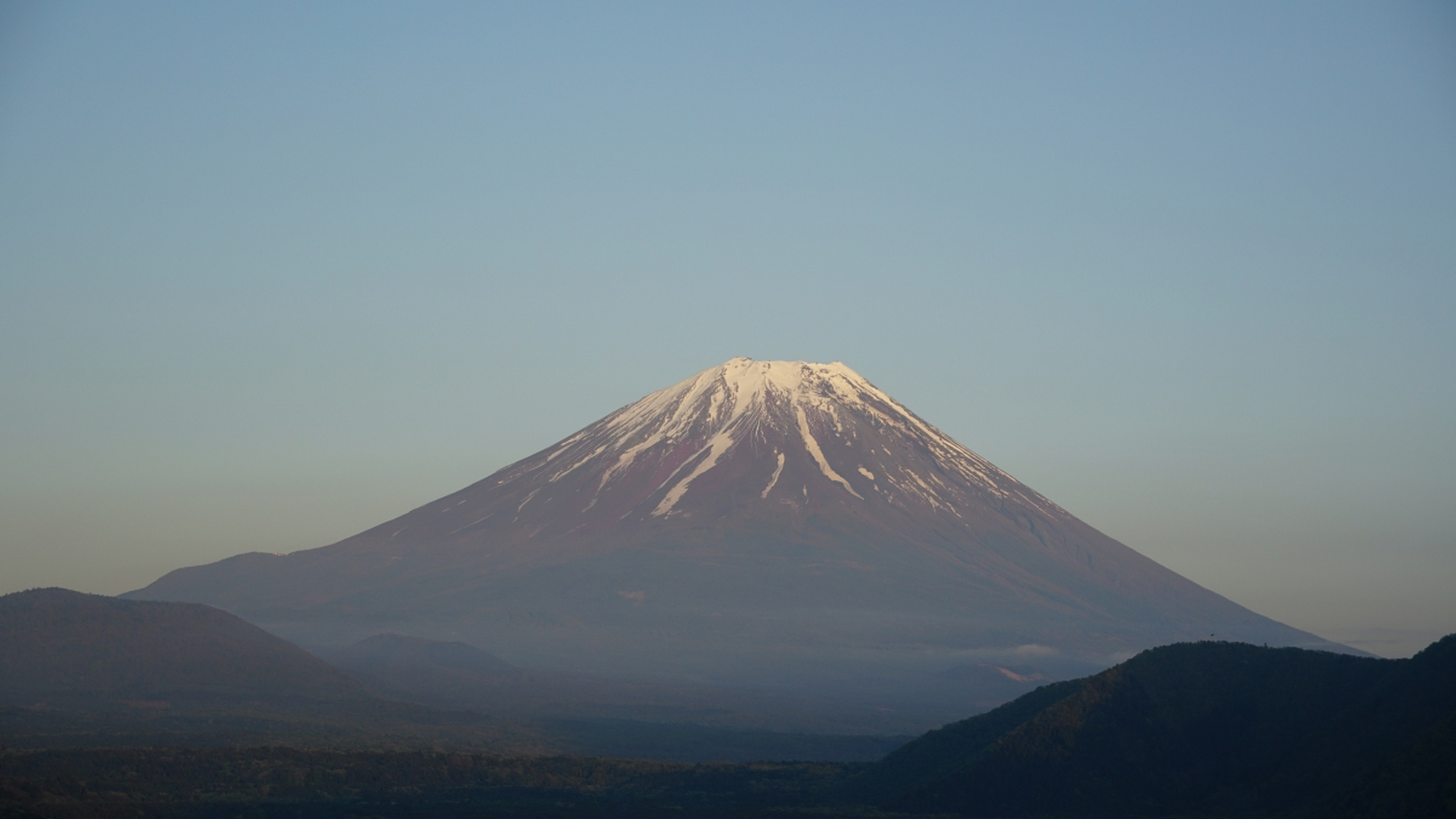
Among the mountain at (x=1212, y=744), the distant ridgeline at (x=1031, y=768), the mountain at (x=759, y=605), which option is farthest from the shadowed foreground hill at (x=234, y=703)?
the mountain at (x=759, y=605)

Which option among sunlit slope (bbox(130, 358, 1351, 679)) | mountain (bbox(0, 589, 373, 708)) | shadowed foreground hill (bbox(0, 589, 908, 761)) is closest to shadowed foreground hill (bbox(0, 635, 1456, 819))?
shadowed foreground hill (bbox(0, 589, 908, 761))

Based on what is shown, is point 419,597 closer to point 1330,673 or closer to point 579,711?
point 579,711

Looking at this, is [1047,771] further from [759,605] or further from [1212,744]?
[759,605]

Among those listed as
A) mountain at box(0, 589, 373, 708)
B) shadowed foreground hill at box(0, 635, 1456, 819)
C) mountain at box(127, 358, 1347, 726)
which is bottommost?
shadowed foreground hill at box(0, 635, 1456, 819)

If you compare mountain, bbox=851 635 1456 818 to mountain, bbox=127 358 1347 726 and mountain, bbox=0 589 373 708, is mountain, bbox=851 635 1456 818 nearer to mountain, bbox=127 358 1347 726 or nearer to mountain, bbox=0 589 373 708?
mountain, bbox=0 589 373 708

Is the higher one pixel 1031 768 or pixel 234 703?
pixel 234 703

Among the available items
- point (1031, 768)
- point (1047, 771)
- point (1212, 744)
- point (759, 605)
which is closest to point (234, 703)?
point (1031, 768)

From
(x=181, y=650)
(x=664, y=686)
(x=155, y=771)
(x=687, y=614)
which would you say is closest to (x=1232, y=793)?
(x=155, y=771)
